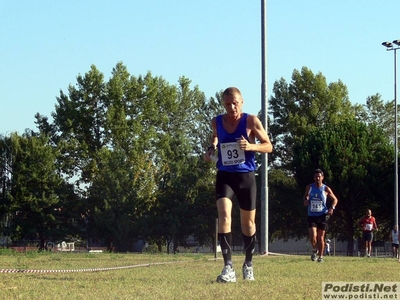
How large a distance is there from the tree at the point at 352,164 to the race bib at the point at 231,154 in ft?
172

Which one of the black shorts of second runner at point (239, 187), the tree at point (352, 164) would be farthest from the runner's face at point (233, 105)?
the tree at point (352, 164)

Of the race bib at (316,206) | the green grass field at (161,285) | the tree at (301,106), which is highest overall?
the tree at (301,106)

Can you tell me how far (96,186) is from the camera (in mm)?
76688

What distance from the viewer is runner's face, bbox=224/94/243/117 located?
9766mm

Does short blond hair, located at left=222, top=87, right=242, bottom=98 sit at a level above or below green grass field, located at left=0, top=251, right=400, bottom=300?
above

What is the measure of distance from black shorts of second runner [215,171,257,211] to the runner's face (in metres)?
0.77

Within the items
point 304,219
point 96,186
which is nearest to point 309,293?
point 304,219

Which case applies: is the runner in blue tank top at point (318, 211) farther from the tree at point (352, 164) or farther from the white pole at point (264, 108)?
the tree at point (352, 164)

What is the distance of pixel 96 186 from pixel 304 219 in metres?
Answer: 20.6

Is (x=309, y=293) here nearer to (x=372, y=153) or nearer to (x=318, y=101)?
(x=372, y=153)

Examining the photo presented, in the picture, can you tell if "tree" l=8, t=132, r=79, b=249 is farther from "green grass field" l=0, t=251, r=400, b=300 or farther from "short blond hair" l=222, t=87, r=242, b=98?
"short blond hair" l=222, t=87, r=242, b=98

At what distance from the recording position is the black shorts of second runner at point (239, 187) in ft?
32.2

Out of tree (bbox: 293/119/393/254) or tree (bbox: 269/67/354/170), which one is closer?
tree (bbox: 293/119/393/254)

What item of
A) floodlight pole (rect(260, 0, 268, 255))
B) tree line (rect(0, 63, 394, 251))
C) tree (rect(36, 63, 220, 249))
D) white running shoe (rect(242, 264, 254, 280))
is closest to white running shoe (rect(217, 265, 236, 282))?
white running shoe (rect(242, 264, 254, 280))
